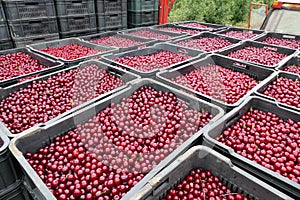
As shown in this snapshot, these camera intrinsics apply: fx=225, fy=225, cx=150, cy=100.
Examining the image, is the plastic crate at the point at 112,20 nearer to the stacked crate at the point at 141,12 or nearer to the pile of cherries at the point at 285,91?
the stacked crate at the point at 141,12

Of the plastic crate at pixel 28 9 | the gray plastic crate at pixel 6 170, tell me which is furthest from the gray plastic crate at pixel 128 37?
the gray plastic crate at pixel 6 170

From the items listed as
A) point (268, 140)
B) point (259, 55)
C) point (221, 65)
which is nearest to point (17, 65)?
point (221, 65)

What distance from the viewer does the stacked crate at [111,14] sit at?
4.82 m

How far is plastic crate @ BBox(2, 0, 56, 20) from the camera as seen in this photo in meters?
3.69

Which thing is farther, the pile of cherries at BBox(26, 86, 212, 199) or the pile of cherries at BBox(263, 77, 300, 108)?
the pile of cherries at BBox(263, 77, 300, 108)

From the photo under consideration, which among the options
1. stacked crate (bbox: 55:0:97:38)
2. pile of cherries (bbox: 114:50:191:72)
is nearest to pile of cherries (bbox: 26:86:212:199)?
pile of cherries (bbox: 114:50:191:72)

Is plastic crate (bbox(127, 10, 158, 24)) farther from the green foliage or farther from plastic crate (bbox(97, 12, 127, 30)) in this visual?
the green foliage

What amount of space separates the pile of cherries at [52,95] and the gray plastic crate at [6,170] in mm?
438

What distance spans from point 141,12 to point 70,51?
2.29m

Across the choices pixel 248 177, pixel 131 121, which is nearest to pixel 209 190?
pixel 248 177

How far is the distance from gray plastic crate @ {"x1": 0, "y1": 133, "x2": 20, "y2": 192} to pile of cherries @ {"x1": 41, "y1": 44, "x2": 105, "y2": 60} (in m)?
2.14

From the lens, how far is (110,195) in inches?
59.2

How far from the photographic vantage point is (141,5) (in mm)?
5281

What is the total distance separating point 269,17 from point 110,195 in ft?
20.0
